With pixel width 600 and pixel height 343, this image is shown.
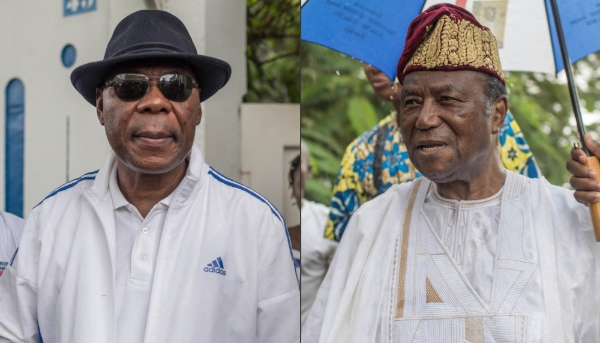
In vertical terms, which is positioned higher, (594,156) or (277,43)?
(277,43)

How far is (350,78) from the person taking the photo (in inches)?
142

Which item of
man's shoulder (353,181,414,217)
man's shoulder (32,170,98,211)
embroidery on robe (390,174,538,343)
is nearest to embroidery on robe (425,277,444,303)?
embroidery on robe (390,174,538,343)

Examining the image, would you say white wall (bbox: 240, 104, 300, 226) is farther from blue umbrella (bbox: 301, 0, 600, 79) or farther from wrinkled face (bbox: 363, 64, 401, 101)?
blue umbrella (bbox: 301, 0, 600, 79)

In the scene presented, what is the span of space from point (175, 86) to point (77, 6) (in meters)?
1.28

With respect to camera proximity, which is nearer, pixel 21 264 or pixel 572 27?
pixel 21 264

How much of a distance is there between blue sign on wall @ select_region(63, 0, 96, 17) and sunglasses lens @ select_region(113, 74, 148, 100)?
1122mm

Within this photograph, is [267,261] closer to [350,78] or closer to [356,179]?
[356,179]

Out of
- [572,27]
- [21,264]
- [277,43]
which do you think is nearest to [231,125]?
[277,43]

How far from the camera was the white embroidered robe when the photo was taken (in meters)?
2.34

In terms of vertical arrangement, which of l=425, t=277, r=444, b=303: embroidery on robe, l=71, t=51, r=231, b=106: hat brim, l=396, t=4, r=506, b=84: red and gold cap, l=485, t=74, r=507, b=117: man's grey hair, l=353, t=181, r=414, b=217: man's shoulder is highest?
l=396, t=4, r=506, b=84: red and gold cap

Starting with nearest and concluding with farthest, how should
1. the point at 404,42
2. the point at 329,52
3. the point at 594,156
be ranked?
the point at 594,156 < the point at 404,42 < the point at 329,52

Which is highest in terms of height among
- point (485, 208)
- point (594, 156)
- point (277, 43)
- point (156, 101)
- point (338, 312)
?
point (277, 43)

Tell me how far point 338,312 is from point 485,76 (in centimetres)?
97

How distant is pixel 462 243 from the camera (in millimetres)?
2508
